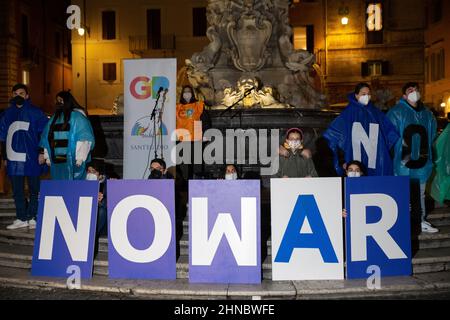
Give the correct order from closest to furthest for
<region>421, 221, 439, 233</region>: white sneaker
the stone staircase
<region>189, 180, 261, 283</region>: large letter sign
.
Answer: <region>189, 180, 261, 283</region>: large letter sign
the stone staircase
<region>421, 221, 439, 233</region>: white sneaker

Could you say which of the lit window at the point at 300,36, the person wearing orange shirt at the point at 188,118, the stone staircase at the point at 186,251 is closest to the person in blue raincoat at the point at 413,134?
the stone staircase at the point at 186,251

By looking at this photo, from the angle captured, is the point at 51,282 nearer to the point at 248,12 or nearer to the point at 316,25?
the point at 248,12

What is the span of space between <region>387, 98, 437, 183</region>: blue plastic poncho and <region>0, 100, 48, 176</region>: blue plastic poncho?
5.10 m

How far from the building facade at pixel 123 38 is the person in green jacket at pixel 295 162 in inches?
1219

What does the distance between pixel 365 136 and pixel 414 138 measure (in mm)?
732

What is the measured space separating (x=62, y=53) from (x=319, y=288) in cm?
4045

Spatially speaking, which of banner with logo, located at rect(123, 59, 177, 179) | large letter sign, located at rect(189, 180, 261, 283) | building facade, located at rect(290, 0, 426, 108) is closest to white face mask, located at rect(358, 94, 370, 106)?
large letter sign, located at rect(189, 180, 261, 283)

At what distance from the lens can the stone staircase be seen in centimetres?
581

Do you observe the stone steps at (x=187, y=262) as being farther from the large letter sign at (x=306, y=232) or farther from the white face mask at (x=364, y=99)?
the white face mask at (x=364, y=99)

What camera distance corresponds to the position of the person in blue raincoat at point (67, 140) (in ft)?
22.6

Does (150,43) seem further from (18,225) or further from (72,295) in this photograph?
(72,295)

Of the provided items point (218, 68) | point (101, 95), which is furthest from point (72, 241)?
point (101, 95)

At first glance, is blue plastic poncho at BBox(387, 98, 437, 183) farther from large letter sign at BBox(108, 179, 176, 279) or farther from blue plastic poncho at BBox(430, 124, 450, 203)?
large letter sign at BBox(108, 179, 176, 279)

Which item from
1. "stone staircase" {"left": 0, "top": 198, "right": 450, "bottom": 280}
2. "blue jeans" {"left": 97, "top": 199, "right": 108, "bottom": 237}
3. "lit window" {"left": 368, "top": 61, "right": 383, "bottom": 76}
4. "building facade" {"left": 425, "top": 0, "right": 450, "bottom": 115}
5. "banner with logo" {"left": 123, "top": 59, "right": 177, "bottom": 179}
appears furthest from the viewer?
"lit window" {"left": 368, "top": 61, "right": 383, "bottom": 76}
